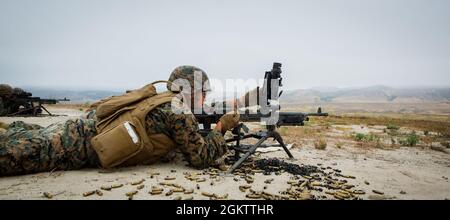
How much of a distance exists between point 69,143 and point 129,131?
4.06 ft

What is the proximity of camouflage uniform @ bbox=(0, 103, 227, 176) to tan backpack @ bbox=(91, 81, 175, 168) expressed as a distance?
0.61 feet

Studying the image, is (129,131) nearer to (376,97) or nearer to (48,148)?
(48,148)

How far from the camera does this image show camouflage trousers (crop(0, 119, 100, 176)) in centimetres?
554

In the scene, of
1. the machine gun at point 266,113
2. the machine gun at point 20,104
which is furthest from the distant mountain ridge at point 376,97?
the machine gun at point 266,113

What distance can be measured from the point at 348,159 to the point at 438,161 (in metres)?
3.24

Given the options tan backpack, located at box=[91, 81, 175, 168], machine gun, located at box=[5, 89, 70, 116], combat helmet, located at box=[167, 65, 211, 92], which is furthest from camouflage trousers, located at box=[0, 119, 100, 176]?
machine gun, located at box=[5, 89, 70, 116]

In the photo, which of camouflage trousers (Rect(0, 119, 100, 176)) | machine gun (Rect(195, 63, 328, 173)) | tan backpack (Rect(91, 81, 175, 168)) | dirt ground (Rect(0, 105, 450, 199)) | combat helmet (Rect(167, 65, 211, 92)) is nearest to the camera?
dirt ground (Rect(0, 105, 450, 199))

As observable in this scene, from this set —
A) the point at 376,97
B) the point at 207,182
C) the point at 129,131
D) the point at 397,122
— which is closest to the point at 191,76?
the point at 129,131

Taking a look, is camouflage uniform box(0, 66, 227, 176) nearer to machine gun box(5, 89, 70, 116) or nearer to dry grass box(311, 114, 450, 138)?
dry grass box(311, 114, 450, 138)

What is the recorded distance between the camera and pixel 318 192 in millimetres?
5777

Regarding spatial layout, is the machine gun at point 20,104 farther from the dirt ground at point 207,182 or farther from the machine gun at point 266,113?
the machine gun at point 266,113

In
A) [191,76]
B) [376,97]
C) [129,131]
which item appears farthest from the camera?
[376,97]

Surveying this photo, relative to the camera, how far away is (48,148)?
5801 millimetres
